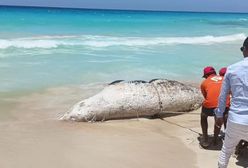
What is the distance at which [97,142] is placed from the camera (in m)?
6.23

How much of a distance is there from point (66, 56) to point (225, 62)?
5.03 meters

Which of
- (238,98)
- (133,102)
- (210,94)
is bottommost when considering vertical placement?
(133,102)

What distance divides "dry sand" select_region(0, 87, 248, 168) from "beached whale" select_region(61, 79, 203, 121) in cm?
15

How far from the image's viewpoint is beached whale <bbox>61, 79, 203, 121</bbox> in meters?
7.35

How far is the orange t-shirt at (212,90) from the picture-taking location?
6.00 m

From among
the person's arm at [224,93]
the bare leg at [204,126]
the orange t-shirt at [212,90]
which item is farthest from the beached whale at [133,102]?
the person's arm at [224,93]

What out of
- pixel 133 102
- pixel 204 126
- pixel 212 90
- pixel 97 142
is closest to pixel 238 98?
pixel 212 90

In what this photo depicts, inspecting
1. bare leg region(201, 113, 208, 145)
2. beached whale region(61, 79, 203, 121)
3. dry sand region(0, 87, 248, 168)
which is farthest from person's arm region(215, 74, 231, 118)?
beached whale region(61, 79, 203, 121)

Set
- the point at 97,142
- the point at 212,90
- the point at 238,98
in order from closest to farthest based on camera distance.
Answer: the point at 238,98
the point at 212,90
the point at 97,142

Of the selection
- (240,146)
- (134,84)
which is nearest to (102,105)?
(134,84)

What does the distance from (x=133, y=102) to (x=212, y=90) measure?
1.80 m

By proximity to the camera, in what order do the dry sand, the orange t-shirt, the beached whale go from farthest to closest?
1. the beached whale
2. the orange t-shirt
3. the dry sand

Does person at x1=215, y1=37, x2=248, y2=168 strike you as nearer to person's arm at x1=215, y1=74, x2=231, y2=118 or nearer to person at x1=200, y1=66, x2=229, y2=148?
person's arm at x1=215, y1=74, x2=231, y2=118

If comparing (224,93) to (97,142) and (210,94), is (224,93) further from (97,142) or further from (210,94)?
(97,142)
